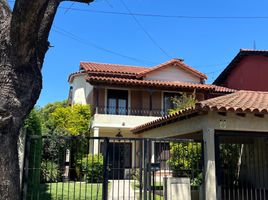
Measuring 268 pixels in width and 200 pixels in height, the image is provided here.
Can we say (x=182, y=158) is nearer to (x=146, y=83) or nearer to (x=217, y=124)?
(x=217, y=124)

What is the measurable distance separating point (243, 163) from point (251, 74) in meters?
9.38

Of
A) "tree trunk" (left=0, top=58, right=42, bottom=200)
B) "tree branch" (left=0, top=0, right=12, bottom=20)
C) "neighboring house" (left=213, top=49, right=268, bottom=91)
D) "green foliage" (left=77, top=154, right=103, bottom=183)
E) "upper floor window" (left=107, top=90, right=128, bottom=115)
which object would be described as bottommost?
"green foliage" (left=77, top=154, right=103, bottom=183)

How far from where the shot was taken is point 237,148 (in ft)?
55.4

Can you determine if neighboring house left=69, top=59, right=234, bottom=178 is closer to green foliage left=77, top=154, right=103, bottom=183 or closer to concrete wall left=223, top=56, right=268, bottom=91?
concrete wall left=223, top=56, right=268, bottom=91

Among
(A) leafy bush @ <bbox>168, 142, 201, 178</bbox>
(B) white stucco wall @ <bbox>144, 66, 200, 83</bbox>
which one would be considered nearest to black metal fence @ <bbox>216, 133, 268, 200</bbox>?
(A) leafy bush @ <bbox>168, 142, 201, 178</bbox>

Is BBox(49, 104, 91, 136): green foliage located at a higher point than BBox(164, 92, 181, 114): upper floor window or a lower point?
lower

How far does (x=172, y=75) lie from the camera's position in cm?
2794

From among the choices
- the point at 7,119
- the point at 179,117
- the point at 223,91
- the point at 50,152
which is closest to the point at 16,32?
the point at 7,119

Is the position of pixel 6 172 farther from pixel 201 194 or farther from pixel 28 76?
pixel 201 194

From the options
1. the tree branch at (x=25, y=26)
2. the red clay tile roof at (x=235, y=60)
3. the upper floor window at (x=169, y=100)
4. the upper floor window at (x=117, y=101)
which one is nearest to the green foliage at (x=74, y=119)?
the upper floor window at (x=117, y=101)

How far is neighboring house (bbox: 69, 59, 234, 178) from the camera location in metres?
24.3

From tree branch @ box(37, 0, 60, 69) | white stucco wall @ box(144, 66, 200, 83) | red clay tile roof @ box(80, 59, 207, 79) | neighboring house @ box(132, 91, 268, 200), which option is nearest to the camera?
tree branch @ box(37, 0, 60, 69)

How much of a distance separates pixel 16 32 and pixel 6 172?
2580 millimetres

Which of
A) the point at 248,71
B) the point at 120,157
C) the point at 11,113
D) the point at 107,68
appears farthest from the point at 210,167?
the point at 107,68
